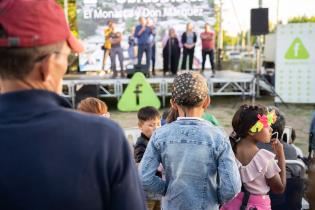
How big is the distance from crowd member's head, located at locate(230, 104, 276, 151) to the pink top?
114 mm

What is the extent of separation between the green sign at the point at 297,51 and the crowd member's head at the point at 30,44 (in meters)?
11.4

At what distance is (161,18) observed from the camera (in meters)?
15.2

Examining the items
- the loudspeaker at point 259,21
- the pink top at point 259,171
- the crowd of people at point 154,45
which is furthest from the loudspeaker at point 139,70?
the pink top at point 259,171

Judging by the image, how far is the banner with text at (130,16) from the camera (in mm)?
15125

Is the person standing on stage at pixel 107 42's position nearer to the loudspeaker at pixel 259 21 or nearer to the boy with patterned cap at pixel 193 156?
the loudspeaker at pixel 259 21

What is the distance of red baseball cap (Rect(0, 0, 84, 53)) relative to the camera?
3.22 ft

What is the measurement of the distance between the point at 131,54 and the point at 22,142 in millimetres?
14377

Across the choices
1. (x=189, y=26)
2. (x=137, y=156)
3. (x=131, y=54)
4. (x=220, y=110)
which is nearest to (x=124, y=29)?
(x=131, y=54)

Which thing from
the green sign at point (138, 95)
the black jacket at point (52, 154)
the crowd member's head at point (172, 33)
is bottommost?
the green sign at point (138, 95)

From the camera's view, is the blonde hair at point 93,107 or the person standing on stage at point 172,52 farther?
the person standing on stage at point 172,52

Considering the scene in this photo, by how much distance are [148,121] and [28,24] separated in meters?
2.50

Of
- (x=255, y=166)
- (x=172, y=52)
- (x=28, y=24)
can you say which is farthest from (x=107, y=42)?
(x=28, y=24)

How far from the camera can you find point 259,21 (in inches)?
455

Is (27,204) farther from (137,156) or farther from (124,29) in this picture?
(124,29)
